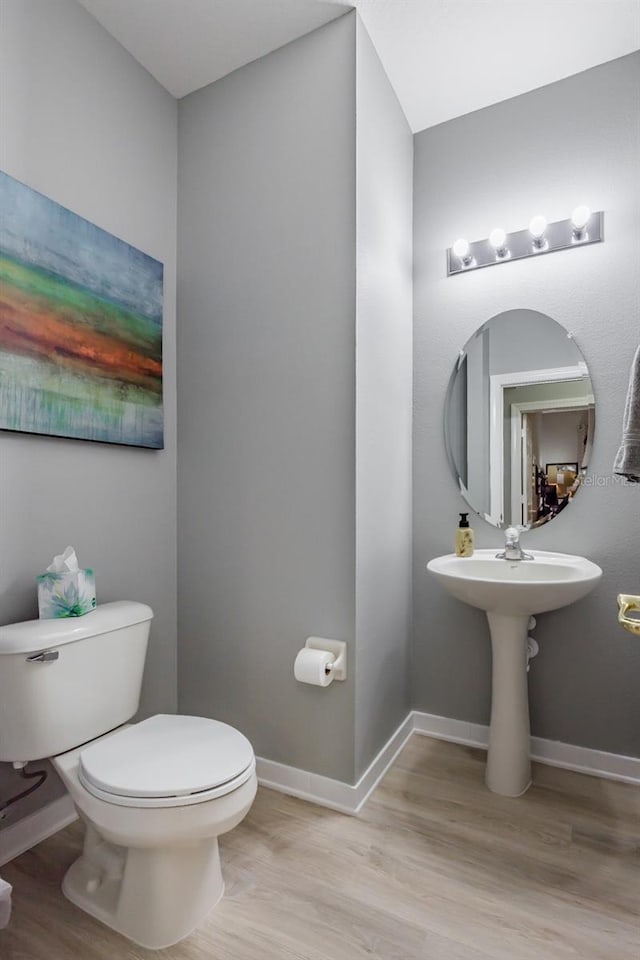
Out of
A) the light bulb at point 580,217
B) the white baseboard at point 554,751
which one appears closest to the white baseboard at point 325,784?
the white baseboard at point 554,751

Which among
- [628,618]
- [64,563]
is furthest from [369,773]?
[64,563]

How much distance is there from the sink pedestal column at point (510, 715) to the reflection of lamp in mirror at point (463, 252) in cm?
140

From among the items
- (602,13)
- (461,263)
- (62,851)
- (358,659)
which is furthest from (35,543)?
(602,13)

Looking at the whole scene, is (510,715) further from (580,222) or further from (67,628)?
(580,222)

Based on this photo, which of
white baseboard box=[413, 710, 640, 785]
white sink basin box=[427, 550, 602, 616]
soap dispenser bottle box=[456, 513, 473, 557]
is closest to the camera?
white sink basin box=[427, 550, 602, 616]

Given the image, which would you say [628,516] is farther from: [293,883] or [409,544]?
[293,883]

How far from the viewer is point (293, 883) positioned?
1.43 meters

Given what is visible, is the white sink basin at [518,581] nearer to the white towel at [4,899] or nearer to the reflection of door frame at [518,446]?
the reflection of door frame at [518,446]

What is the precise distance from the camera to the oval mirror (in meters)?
2.01

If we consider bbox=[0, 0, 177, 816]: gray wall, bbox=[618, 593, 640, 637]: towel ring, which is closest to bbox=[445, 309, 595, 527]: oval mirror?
bbox=[618, 593, 640, 637]: towel ring

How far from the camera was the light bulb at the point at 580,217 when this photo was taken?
6.37 ft

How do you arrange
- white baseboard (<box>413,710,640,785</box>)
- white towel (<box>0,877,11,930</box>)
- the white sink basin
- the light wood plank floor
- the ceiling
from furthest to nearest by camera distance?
white baseboard (<box>413,710,640,785</box>) → the ceiling → the white sink basin → the light wood plank floor → white towel (<box>0,877,11,930</box>)

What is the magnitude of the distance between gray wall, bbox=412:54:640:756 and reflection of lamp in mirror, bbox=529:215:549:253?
4cm

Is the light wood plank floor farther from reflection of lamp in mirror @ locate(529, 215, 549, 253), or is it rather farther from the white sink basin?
reflection of lamp in mirror @ locate(529, 215, 549, 253)
